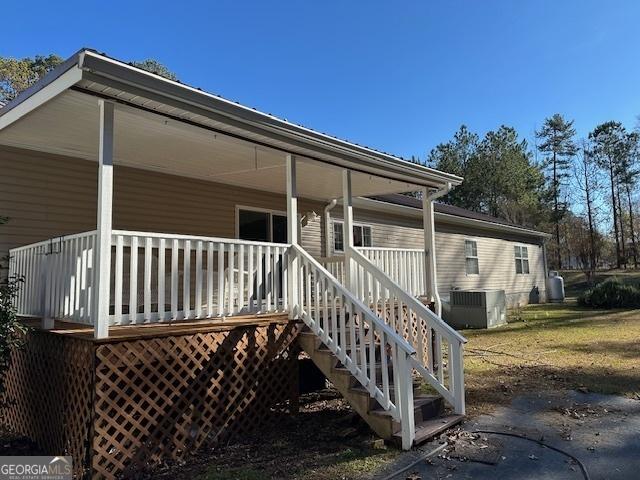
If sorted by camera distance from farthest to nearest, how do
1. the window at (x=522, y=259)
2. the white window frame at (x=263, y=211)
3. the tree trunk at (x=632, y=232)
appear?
the tree trunk at (x=632, y=232) < the window at (x=522, y=259) < the white window frame at (x=263, y=211)

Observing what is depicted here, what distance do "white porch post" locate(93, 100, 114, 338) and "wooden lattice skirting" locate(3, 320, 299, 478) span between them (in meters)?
0.22

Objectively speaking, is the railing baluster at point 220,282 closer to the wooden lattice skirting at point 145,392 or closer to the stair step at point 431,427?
the wooden lattice skirting at point 145,392

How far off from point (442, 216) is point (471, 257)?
3101mm

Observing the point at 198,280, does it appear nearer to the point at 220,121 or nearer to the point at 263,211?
the point at 220,121

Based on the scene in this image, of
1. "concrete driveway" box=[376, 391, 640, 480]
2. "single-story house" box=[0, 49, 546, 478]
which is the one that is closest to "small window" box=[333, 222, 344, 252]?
"single-story house" box=[0, 49, 546, 478]

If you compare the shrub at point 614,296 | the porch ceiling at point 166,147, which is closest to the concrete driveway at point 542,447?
the porch ceiling at point 166,147

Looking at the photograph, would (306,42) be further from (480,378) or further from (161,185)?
(480,378)

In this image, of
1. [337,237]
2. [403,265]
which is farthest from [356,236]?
[403,265]

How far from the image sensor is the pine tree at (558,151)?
4269cm

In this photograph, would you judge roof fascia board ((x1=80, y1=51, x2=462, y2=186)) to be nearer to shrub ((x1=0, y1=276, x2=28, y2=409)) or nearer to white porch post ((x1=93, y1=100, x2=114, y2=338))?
white porch post ((x1=93, y1=100, x2=114, y2=338))

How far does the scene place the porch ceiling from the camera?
4.77 m

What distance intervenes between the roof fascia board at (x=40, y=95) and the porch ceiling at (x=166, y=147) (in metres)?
0.07

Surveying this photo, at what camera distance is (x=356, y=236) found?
12.8 m

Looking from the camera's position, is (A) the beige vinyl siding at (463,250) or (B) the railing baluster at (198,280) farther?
(A) the beige vinyl siding at (463,250)
